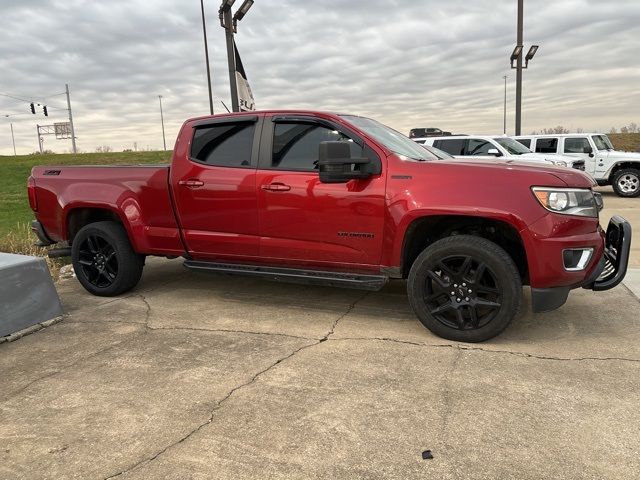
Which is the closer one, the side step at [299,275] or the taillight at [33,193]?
the side step at [299,275]

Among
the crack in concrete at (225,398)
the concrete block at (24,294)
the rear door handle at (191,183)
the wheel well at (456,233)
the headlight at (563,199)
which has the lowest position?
the crack in concrete at (225,398)

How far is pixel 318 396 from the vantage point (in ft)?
10.6

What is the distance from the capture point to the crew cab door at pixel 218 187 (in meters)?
4.73

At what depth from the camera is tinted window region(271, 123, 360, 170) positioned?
14.8 ft

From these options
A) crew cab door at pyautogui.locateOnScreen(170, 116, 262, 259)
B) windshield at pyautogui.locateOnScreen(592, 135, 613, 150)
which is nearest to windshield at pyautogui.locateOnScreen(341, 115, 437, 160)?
crew cab door at pyautogui.locateOnScreen(170, 116, 262, 259)

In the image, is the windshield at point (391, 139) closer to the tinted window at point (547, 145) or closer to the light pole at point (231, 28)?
the light pole at point (231, 28)

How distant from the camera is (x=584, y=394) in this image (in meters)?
3.18

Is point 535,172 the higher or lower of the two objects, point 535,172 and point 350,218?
the higher

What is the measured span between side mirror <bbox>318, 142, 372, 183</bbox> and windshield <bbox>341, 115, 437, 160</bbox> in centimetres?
37

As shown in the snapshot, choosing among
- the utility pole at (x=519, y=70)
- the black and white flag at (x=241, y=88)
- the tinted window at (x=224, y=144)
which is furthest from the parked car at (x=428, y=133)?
the tinted window at (x=224, y=144)

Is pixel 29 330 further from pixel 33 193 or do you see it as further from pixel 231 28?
pixel 231 28

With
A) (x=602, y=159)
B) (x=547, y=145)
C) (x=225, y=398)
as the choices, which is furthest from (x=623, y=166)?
(x=225, y=398)

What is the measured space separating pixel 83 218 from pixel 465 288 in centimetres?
420

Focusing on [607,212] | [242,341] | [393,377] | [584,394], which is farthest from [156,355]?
[607,212]
